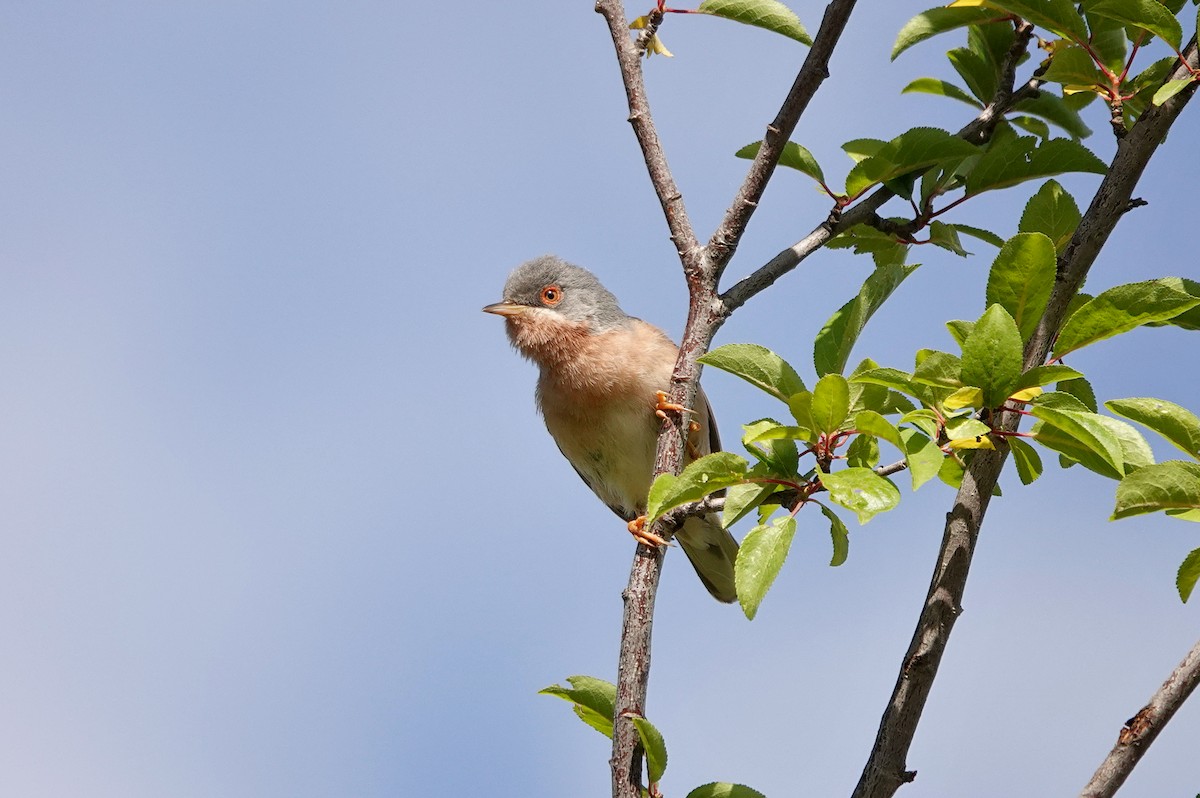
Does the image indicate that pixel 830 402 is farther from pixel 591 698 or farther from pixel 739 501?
pixel 591 698

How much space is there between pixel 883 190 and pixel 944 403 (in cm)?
143

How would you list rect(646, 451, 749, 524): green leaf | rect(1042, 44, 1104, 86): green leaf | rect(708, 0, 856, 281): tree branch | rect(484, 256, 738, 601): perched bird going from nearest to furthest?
rect(646, 451, 749, 524): green leaf → rect(708, 0, 856, 281): tree branch → rect(1042, 44, 1104, 86): green leaf → rect(484, 256, 738, 601): perched bird

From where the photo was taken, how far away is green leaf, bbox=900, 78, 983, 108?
4.63 m

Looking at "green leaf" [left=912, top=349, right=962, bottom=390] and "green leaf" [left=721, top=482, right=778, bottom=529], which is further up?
"green leaf" [left=912, top=349, right=962, bottom=390]


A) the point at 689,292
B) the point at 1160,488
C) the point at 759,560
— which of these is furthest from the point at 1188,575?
the point at 689,292

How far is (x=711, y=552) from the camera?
773 cm

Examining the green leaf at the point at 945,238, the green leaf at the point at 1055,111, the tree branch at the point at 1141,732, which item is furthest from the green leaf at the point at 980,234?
the tree branch at the point at 1141,732

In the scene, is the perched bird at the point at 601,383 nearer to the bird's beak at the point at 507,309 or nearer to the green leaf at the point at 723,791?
the bird's beak at the point at 507,309

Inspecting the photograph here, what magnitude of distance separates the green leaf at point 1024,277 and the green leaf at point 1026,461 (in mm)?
332

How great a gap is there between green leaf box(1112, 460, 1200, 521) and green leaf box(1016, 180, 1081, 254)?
3.61 ft

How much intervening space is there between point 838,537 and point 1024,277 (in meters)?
0.91

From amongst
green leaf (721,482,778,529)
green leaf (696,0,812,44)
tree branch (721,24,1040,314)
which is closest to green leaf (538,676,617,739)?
green leaf (721,482,778,529)

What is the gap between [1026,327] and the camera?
3.12 metres

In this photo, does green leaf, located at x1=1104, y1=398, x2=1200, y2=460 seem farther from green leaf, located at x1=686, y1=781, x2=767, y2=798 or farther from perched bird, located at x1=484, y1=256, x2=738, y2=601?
perched bird, located at x1=484, y1=256, x2=738, y2=601
